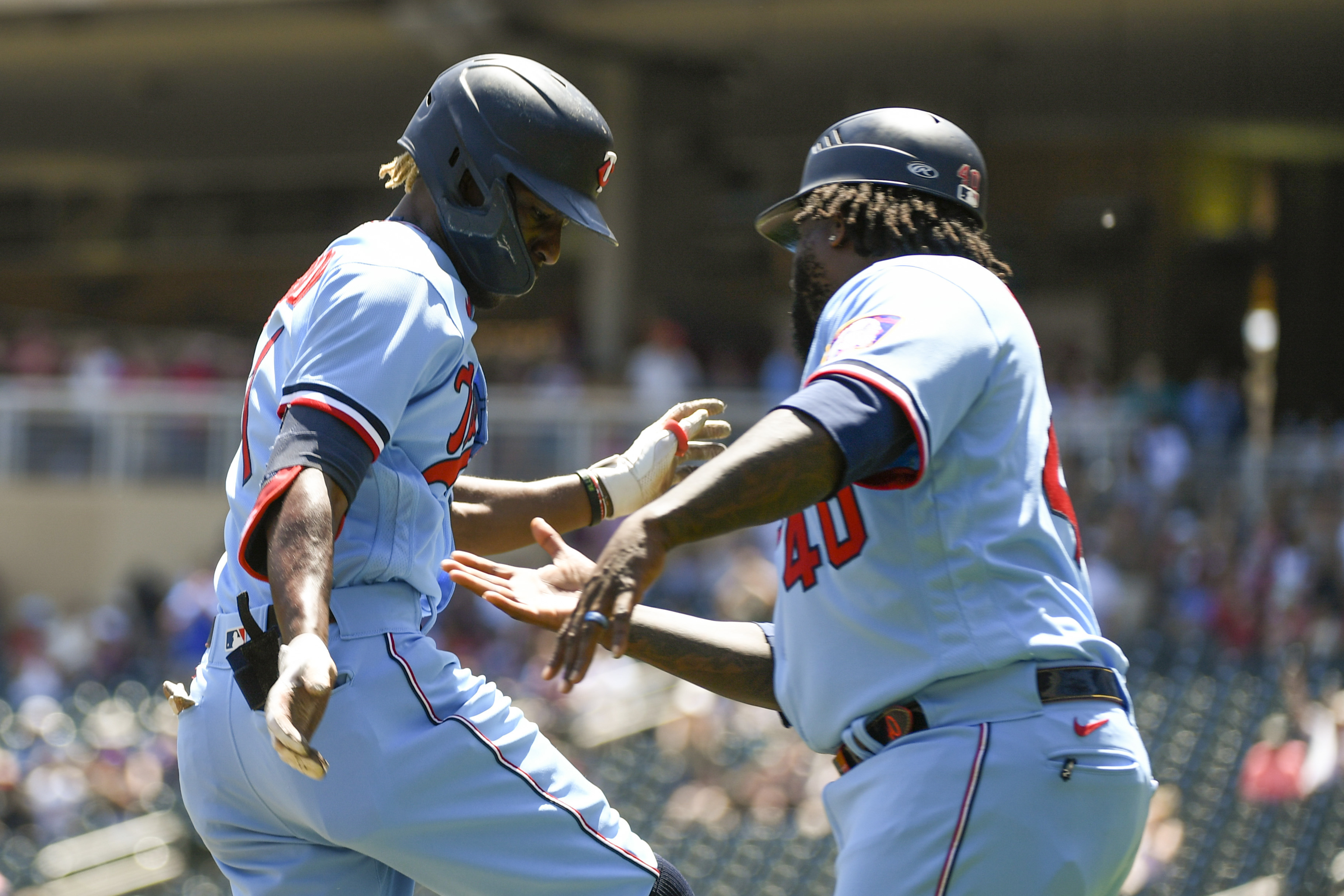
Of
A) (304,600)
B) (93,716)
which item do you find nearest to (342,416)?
(304,600)

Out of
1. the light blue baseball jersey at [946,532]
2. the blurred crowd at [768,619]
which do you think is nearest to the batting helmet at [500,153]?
the light blue baseball jersey at [946,532]

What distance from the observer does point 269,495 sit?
221cm

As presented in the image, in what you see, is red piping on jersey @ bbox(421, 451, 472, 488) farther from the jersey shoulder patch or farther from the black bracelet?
the jersey shoulder patch

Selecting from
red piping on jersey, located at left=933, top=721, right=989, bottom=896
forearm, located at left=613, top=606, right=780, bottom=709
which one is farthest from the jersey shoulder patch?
forearm, located at left=613, top=606, right=780, bottom=709

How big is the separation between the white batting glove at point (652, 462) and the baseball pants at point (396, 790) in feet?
2.51

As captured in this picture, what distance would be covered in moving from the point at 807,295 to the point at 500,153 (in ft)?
1.95

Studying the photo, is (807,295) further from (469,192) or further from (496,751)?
(496,751)

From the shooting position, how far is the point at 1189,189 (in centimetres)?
1625

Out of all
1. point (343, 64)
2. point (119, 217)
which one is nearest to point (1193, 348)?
point (343, 64)

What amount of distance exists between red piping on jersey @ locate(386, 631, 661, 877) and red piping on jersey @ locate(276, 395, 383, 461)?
345mm

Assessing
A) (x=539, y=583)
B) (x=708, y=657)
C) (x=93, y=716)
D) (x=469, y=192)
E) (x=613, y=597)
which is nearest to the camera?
(x=613, y=597)

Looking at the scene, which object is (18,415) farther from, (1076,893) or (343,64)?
(1076,893)

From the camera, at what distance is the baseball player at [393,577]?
2.26m

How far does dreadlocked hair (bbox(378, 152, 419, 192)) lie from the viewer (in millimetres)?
2775
